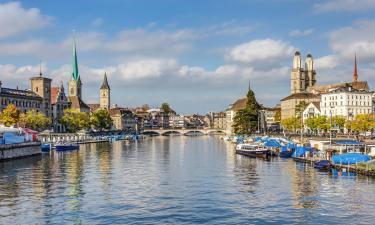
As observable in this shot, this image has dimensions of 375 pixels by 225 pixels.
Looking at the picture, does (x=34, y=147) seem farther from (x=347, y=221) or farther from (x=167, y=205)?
(x=347, y=221)

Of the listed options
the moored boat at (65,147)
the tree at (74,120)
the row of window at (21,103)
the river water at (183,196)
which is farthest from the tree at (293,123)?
the river water at (183,196)

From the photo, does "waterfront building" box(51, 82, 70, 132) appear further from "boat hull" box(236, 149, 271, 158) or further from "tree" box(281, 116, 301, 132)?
"boat hull" box(236, 149, 271, 158)

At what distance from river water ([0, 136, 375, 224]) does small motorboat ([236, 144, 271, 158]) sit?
75.4 feet

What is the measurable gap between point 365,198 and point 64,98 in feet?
538

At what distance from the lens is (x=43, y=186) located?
55531mm

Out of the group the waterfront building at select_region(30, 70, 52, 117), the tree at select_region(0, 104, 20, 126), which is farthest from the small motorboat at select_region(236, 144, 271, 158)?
the waterfront building at select_region(30, 70, 52, 117)

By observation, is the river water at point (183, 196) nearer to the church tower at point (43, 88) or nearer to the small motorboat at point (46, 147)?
the small motorboat at point (46, 147)

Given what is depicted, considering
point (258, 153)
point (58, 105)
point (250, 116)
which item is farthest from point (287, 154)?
point (58, 105)

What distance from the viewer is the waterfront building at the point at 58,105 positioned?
612 ft

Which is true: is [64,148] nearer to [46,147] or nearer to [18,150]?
[46,147]

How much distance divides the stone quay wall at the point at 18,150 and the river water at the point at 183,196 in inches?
548

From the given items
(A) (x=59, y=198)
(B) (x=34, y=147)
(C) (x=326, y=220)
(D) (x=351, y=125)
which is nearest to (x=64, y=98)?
(B) (x=34, y=147)

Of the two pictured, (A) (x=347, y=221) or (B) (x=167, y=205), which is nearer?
(A) (x=347, y=221)

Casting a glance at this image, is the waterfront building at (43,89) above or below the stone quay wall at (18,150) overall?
above
